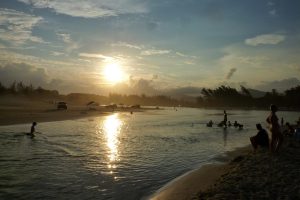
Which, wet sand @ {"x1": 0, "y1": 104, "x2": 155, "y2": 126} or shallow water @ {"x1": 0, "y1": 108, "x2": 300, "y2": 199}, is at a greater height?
wet sand @ {"x1": 0, "y1": 104, "x2": 155, "y2": 126}

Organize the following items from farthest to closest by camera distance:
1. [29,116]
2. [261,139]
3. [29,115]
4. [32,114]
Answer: [32,114], [29,115], [29,116], [261,139]

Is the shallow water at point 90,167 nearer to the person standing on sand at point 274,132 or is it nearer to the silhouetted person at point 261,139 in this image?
the silhouetted person at point 261,139

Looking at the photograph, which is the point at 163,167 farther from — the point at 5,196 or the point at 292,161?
the point at 5,196

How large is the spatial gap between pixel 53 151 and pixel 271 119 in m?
13.7

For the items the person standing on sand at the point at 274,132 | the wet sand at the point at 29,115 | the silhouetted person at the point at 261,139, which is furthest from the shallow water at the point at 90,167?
the wet sand at the point at 29,115

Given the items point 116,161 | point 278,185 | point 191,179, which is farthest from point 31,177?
point 278,185

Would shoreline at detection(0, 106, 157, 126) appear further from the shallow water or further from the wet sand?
the shallow water

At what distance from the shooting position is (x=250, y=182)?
1077 cm

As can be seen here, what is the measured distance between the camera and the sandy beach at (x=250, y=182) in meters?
9.57

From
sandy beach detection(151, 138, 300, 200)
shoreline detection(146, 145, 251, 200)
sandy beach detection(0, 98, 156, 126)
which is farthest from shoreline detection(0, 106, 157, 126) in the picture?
sandy beach detection(151, 138, 300, 200)

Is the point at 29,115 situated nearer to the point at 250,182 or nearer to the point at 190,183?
the point at 190,183

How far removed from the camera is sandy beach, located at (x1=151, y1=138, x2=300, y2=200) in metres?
9.57

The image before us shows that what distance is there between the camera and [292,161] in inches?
535

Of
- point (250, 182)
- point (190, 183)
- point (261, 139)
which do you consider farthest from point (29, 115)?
point (250, 182)
